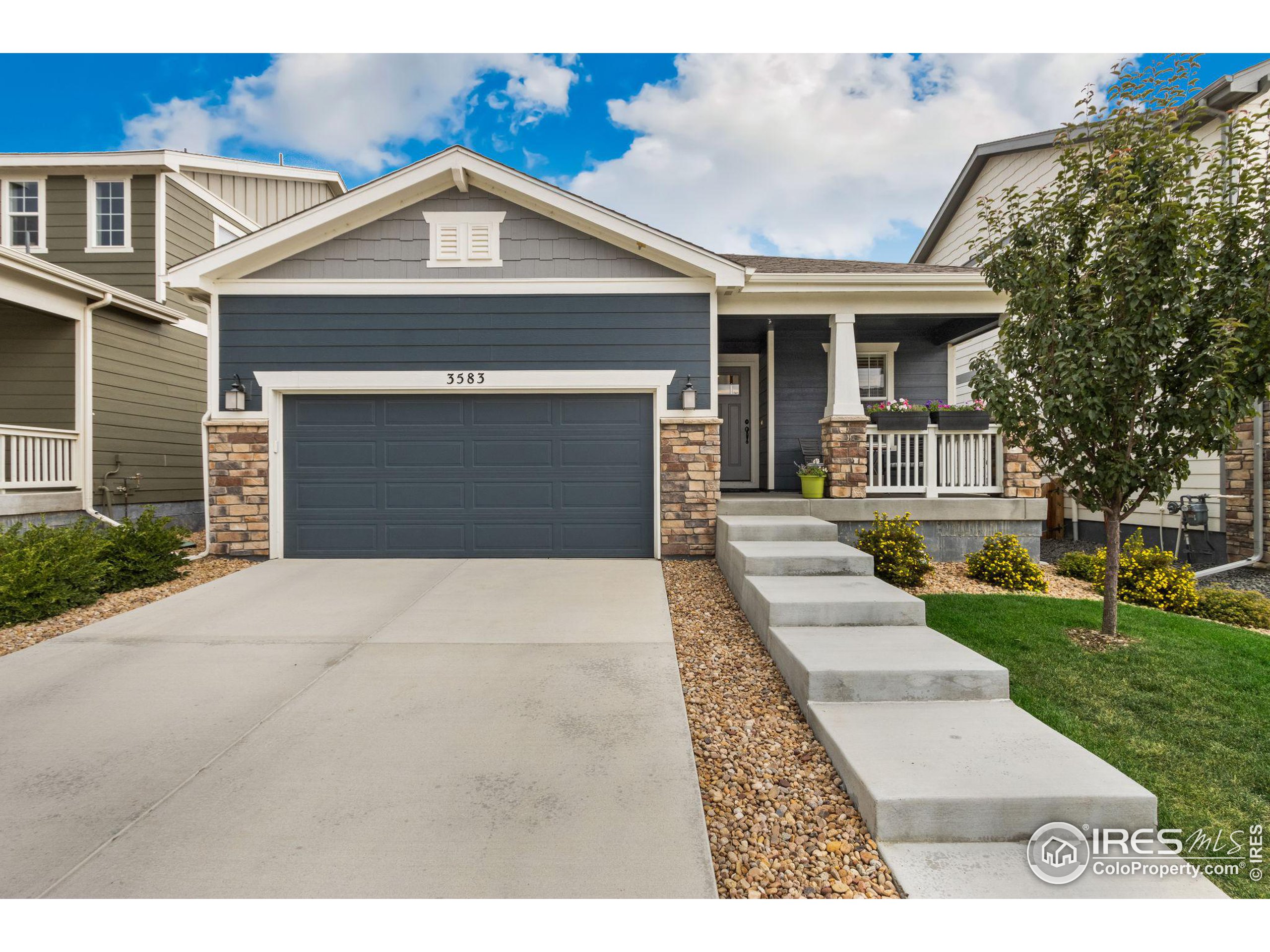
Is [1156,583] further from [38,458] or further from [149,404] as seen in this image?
[149,404]

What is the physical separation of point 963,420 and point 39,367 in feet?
38.8

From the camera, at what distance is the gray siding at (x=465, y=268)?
688 centimetres

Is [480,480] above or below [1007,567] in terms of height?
above

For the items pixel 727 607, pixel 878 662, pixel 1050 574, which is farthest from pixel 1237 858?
pixel 1050 574

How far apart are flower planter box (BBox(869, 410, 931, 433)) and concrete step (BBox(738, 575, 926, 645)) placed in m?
3.30

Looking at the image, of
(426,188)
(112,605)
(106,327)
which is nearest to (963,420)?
(426,188)

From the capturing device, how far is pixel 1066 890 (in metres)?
1.92

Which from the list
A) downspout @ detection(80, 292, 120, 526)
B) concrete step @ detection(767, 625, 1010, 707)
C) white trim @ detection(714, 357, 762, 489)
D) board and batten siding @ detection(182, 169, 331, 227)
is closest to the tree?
concrete step @ detection(767, 625, 1010, 707)

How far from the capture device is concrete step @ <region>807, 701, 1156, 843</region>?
2135 mm

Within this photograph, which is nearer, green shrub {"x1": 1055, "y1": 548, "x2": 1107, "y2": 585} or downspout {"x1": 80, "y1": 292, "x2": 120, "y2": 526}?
green shrub {"x1": 1055, "y1": 548, "x2": 1107, "y2": 585}

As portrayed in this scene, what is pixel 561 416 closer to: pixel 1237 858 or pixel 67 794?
pixel 67 794

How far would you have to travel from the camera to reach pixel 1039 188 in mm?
7043

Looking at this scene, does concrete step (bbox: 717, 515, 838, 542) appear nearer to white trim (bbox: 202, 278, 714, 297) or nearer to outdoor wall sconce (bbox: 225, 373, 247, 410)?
white trim (bbox: 202, 278, 714, 297)

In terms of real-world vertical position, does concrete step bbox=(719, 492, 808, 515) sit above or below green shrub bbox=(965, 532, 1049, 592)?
above
